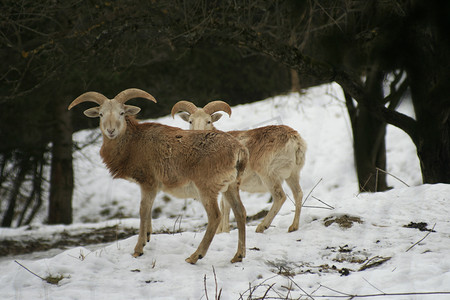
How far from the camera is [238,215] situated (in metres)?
5.87

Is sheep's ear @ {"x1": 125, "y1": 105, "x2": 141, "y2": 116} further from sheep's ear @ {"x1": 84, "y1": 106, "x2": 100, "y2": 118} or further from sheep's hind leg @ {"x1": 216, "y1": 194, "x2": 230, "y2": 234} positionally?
sheep's hind leg @ {"x1": 216, "y1": 194, "x2": 230, "y2": 234}

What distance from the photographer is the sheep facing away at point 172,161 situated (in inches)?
224

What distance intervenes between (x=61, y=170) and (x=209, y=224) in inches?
324

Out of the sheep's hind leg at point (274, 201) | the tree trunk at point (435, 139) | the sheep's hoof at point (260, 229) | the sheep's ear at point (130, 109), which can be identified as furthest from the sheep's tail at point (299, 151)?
the sheep's ear at point (130, 109)

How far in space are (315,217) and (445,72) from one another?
2711 mm

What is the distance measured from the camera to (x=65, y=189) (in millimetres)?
12992

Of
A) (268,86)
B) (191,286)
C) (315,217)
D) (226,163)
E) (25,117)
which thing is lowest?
(191,286)

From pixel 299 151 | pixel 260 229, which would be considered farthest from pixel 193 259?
pixel 299 151

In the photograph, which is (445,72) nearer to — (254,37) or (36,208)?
(254,37)

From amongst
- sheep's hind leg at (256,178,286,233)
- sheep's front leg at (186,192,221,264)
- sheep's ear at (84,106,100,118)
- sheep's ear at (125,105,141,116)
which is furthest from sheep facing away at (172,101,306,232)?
sheep's ear at (84,106,100,118)

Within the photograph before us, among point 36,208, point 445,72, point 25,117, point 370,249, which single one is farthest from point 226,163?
point 36,208

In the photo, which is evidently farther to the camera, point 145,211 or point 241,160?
point 145,211

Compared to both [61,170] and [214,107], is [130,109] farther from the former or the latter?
[61,170]

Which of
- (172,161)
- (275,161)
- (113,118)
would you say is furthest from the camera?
(275,161)
